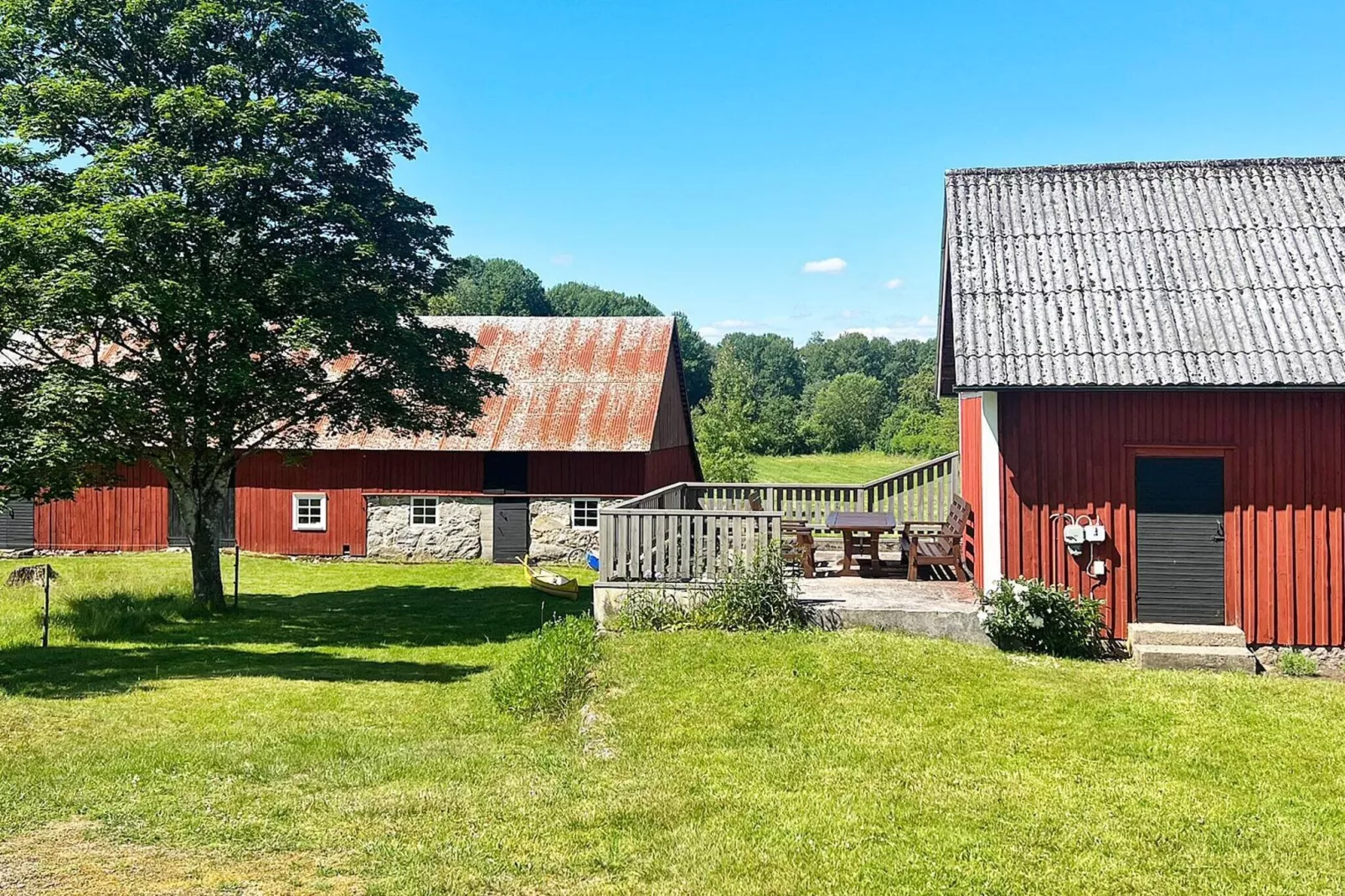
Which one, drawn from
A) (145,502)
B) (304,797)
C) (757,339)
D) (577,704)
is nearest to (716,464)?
(145,502)

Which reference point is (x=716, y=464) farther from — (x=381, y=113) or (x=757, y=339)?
(x=757, y=339)

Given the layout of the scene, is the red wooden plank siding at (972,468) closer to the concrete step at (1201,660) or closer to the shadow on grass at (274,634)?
the concrete step at (1201,660)

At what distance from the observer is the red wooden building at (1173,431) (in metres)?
9.71

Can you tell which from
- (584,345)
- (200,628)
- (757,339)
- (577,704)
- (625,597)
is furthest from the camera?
(757,339)

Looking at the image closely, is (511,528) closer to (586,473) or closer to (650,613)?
(586,473)

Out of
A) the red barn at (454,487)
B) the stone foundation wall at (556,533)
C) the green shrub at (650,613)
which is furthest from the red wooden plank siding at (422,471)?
the green shrub at (650,613)

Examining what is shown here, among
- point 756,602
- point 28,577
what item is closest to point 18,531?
point 28,577

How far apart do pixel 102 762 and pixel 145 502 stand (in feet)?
64.2

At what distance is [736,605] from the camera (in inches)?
407

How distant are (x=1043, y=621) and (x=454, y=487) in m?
16.6

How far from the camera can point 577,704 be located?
8281mm

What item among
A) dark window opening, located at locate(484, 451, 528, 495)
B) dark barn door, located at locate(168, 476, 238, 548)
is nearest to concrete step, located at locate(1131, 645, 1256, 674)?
dark window opening, located at locate(484, 451, 528, 495)

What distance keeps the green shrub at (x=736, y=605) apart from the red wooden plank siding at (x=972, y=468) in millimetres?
2348

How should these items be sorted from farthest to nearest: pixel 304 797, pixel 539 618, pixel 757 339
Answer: pixel 757 339 → pixel 539 618 → pixel 304 797
